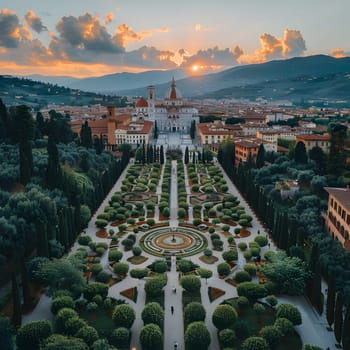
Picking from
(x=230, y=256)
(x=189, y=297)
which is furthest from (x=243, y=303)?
(x=230, y=256)

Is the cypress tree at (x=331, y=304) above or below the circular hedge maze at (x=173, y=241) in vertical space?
above

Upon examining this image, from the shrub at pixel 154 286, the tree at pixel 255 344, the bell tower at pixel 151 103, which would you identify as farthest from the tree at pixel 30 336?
the bell tower at pixel 151 103

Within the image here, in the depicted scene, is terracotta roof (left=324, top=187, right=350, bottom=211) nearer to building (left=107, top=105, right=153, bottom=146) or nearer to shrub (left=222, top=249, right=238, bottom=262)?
shrub (left=222, top=249, right=238, bottom=262)

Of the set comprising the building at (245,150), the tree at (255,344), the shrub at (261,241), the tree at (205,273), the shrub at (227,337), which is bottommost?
the shrub at (227,337)

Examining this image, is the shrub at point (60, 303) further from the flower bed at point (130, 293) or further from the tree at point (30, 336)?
the flower bed at point (130, 293)

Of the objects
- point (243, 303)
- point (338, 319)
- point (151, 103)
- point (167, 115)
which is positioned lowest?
point (243, 303)

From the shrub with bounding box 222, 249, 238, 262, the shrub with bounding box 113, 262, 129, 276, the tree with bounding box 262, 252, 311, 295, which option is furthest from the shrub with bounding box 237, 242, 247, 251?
the shrub with bounding box 113, 262, 129, 276

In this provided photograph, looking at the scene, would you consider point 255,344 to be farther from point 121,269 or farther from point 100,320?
point 121,269
